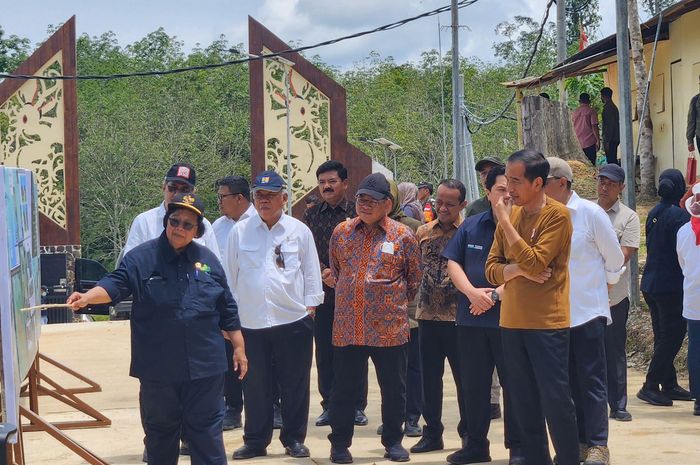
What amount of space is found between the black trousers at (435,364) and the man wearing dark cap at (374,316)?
242 mm

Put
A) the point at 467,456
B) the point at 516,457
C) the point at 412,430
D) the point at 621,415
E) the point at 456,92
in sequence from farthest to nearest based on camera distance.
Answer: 1. the point at 456,92
2. the point at 621,415
3. the point at 412,430
4. the point at 467,456
5. the point at 516,457

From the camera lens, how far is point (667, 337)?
31.1ft

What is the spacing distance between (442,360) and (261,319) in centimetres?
128

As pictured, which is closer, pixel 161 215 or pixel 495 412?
pixel 161 215

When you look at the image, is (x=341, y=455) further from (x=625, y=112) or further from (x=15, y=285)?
(x=625, y=112)

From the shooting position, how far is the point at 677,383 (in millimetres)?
10016

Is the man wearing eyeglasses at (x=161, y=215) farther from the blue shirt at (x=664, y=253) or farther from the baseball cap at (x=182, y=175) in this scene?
the blue shirt at (x=664, y=253)

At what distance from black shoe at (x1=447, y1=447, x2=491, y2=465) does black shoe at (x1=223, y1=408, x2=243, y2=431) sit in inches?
86.9

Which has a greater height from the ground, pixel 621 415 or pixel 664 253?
pixel 664 253

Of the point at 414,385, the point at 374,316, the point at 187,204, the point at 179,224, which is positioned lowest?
the point at 414,385

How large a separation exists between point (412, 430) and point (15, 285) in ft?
11.3

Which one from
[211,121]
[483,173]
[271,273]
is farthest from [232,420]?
[211,121]

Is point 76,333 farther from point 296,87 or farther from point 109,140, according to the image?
point 109,140

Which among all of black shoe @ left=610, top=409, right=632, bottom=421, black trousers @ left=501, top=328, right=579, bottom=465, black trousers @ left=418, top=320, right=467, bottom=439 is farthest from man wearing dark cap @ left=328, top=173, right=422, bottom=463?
black shoe @ left=610, top=409, right=632, bottom=421
